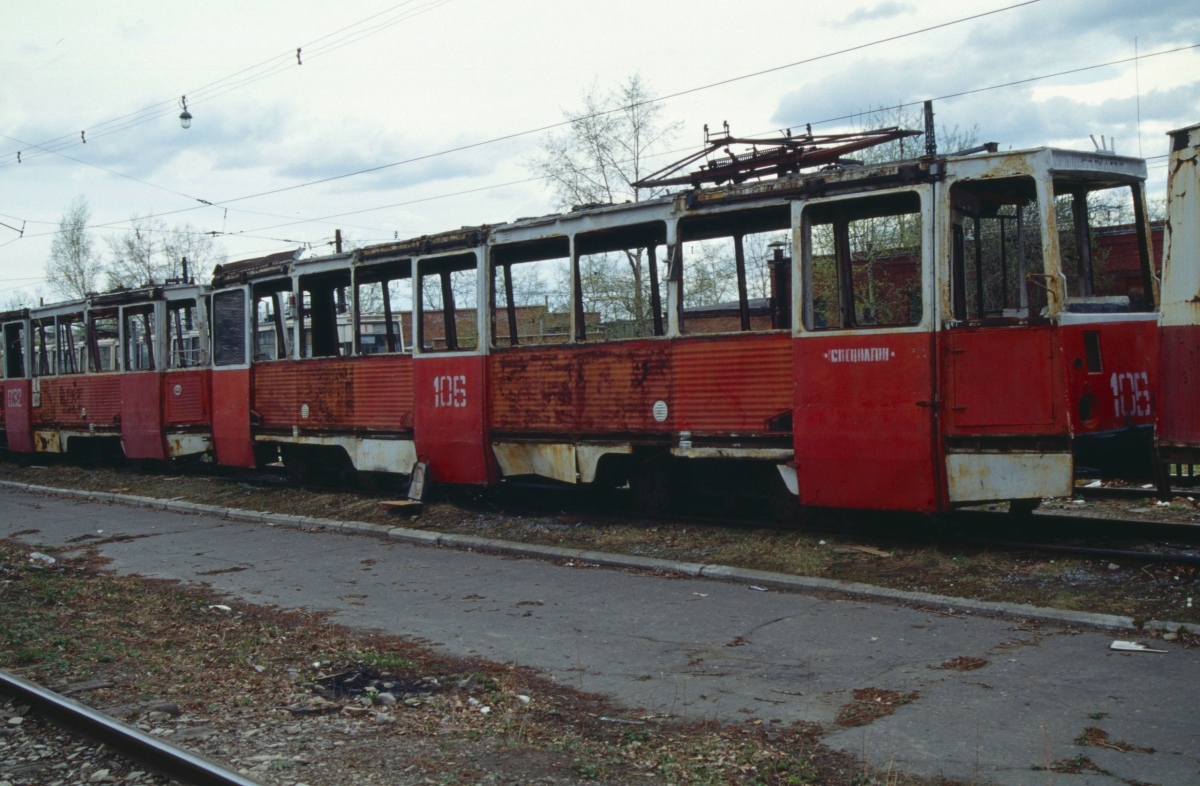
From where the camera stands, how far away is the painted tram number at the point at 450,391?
1249 centimetres

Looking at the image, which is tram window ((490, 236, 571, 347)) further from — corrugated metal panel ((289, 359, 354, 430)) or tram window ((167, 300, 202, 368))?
tram window ((167, 300, 202, 368))

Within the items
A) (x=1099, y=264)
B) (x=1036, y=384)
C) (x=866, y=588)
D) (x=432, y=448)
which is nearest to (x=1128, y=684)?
(x=866, y=588)

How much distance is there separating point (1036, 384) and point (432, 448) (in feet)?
23.9

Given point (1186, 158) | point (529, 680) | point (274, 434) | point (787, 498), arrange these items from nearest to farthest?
point (529, 680)
point (1186, 158)
point (787, 498)
point (274, 434)

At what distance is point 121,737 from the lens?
16.2 ft

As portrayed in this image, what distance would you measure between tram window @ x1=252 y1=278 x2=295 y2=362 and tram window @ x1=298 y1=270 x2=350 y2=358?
35 cm

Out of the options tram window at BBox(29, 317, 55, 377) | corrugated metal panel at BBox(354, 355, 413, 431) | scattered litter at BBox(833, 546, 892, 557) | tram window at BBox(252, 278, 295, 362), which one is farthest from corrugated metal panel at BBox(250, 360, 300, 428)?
scattered litter at BBox(833, 546, 892, 557)

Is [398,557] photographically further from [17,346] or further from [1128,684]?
[17,346]

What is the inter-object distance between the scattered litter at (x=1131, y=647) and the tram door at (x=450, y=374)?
24.8 ft

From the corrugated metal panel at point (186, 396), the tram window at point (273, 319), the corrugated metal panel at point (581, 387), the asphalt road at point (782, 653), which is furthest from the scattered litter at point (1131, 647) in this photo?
the corrugated metal panel at point (186, 396)

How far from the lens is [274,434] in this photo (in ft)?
51.4

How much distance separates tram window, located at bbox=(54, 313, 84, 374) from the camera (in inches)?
833

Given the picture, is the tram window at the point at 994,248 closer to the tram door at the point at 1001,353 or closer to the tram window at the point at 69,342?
the tram door at the point at 1001,353

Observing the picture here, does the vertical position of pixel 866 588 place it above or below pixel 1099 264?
below
